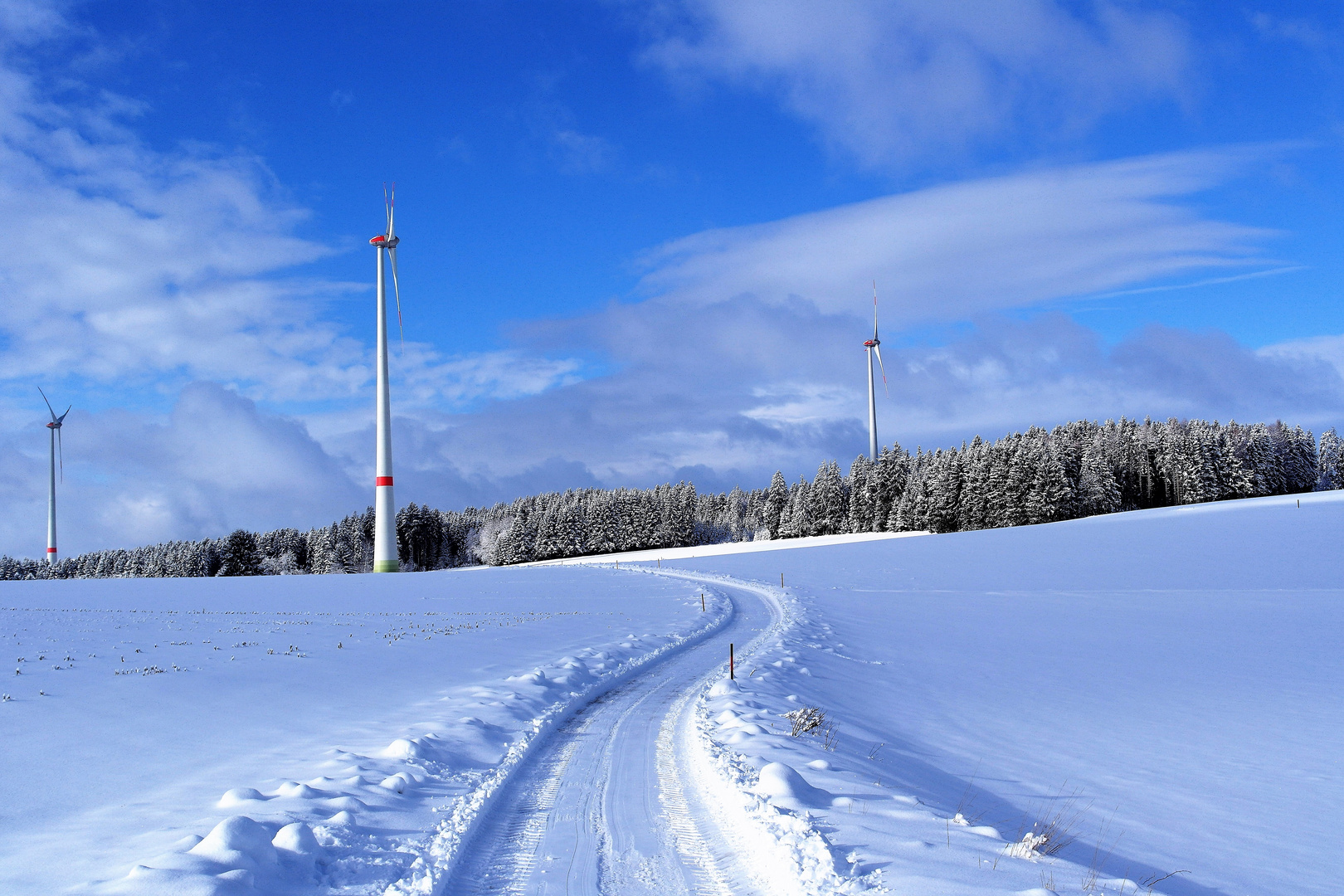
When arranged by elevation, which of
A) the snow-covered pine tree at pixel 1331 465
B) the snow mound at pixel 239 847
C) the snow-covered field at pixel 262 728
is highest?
the snow-covered pine tree at pixel 1331 465

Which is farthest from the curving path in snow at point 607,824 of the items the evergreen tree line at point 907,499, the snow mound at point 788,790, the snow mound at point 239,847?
the evergreen tree line at point 907,499

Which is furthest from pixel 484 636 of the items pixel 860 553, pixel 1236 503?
pixel 1236 503

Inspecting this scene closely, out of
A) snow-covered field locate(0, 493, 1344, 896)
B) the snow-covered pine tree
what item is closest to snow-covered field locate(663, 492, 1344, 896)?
snow-covered field locate(0, 493, 1344, 896)

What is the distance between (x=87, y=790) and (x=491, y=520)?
160 meters

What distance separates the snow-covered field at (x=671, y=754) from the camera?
7.90 m

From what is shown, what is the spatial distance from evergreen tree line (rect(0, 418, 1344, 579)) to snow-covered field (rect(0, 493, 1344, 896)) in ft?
212

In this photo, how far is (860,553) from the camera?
245 ft

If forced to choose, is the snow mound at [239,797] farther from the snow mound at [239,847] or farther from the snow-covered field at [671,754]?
the snow mound at [239,847]

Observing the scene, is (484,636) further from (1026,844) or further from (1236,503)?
→ (1236,503)

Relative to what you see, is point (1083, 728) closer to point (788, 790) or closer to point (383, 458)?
point (788, 790)

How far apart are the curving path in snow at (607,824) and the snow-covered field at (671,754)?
0.18ft

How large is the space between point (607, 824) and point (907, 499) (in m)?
102

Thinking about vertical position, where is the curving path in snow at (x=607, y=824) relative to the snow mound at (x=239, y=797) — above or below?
below

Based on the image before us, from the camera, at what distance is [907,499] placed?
10600 centimetres
